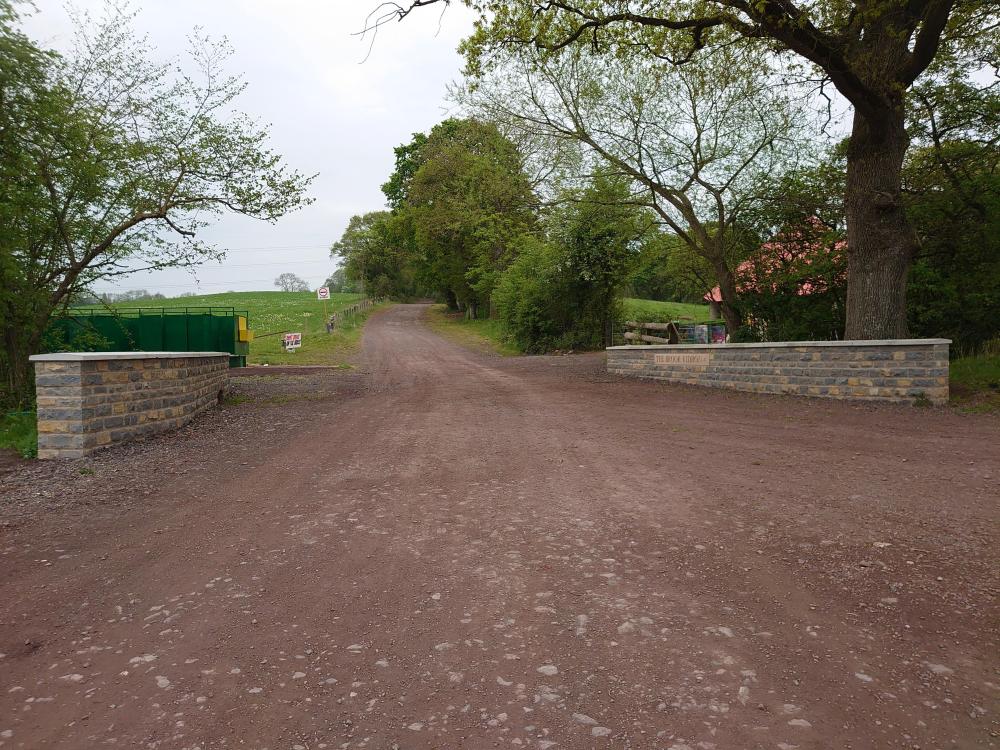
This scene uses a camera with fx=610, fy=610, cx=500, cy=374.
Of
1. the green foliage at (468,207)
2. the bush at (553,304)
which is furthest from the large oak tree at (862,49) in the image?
the bush at (553,304)

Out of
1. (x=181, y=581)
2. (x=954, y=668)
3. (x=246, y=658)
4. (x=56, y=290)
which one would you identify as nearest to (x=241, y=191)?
(x=56, y=290)

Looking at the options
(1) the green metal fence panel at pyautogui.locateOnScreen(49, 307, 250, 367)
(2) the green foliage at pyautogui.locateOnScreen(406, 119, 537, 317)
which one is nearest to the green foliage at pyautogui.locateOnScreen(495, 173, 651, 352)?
(2) the green foliage at pyautogui.locateOnScreen(406, 119, 537, 317)

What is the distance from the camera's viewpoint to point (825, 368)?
10.0 meters

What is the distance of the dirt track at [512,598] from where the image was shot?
7.89 feet

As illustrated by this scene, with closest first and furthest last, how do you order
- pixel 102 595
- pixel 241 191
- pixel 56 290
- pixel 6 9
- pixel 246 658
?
pixel 246 658 → pixel 102 595 → pixel 6 9 → pixel 56 290 → pixel 241 191

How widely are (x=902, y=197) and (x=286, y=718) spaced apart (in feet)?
37.7

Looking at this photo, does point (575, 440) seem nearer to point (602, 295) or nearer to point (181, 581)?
point (181, 581)

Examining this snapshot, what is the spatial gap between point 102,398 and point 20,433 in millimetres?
2169

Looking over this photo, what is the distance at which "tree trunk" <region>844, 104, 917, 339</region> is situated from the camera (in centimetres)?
995

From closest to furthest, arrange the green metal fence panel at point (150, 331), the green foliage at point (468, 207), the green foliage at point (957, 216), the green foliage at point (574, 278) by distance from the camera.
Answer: the green foliage at point (957, 216)
the green foliage at point (468, 207)
the green metal fence panel at point (150, 331)
the green foliage at point (574, 278)

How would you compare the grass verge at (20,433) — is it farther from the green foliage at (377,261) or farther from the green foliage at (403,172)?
the green foliage at (377,261)

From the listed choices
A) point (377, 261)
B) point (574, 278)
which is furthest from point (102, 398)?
point (377, 261)

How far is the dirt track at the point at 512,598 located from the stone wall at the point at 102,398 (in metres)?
0.46

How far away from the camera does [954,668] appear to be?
2639mm
